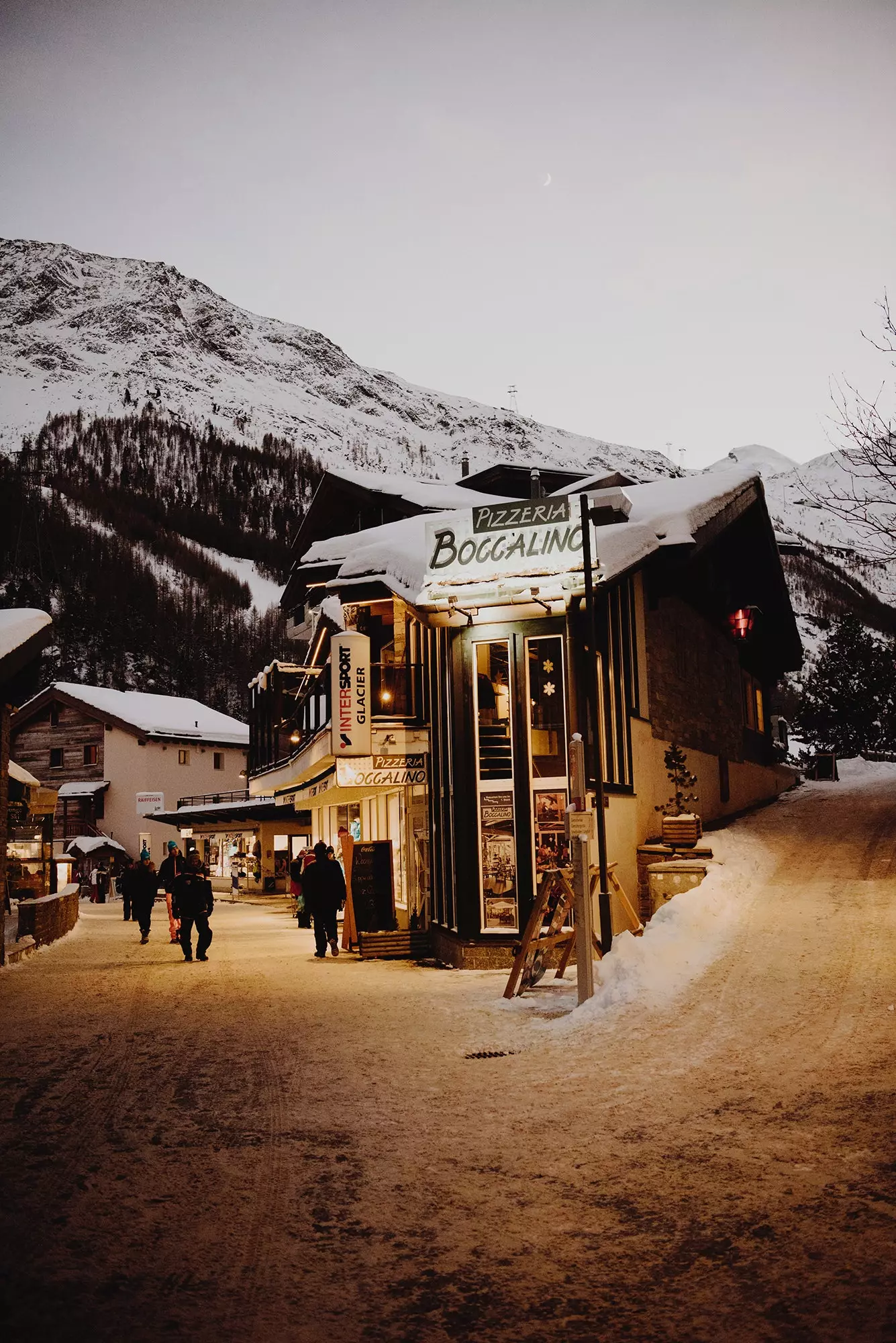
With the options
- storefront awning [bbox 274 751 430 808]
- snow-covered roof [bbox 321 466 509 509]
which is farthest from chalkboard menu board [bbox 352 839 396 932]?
snow-covered roof [bbox 321 466 509 509]

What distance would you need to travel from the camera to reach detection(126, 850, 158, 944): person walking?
21344 mm

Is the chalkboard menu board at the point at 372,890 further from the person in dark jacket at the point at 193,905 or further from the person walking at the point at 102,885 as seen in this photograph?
the person walking at the point at 102,885

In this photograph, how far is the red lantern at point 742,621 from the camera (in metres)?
24.2

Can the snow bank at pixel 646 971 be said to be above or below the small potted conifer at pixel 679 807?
below

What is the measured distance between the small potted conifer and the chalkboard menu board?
458 cm

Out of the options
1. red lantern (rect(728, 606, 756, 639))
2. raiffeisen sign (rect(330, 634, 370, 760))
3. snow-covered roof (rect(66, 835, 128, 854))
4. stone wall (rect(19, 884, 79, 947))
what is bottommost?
stone wall (rect(19, 884, 79, 947))

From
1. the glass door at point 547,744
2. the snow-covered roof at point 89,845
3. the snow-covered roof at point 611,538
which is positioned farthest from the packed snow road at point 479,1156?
the snow-covered roof at point 89,845

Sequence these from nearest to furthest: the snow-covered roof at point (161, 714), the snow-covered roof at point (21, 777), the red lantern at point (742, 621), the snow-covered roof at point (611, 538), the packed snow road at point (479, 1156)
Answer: the packed snow road at point (479, 1156), the snow-covered roof at point (611, 538), the snow-covered roof at point (21, 777), the red lantern at point (742, 621), the snow-covered roof at point (161, 714)

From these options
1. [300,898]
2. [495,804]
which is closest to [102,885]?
[300,898]

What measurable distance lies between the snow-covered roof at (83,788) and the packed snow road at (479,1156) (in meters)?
44.6

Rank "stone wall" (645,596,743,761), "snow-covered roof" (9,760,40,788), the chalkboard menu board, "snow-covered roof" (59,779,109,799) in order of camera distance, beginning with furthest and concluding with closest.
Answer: "snow-covered roof" (59,779,109,799) → "snow-covered roof" (9,760,40,788) → "stone wall" (645,596,743,761) → the chalkboard menu board

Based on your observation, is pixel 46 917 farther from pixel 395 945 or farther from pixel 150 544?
pixel 150 544

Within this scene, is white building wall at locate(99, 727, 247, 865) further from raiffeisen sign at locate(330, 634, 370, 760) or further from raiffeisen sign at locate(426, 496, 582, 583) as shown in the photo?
raiffeisen sign at locate(426, 496, 582, 583)

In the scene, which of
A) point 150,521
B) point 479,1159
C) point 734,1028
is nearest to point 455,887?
point 734,1028
